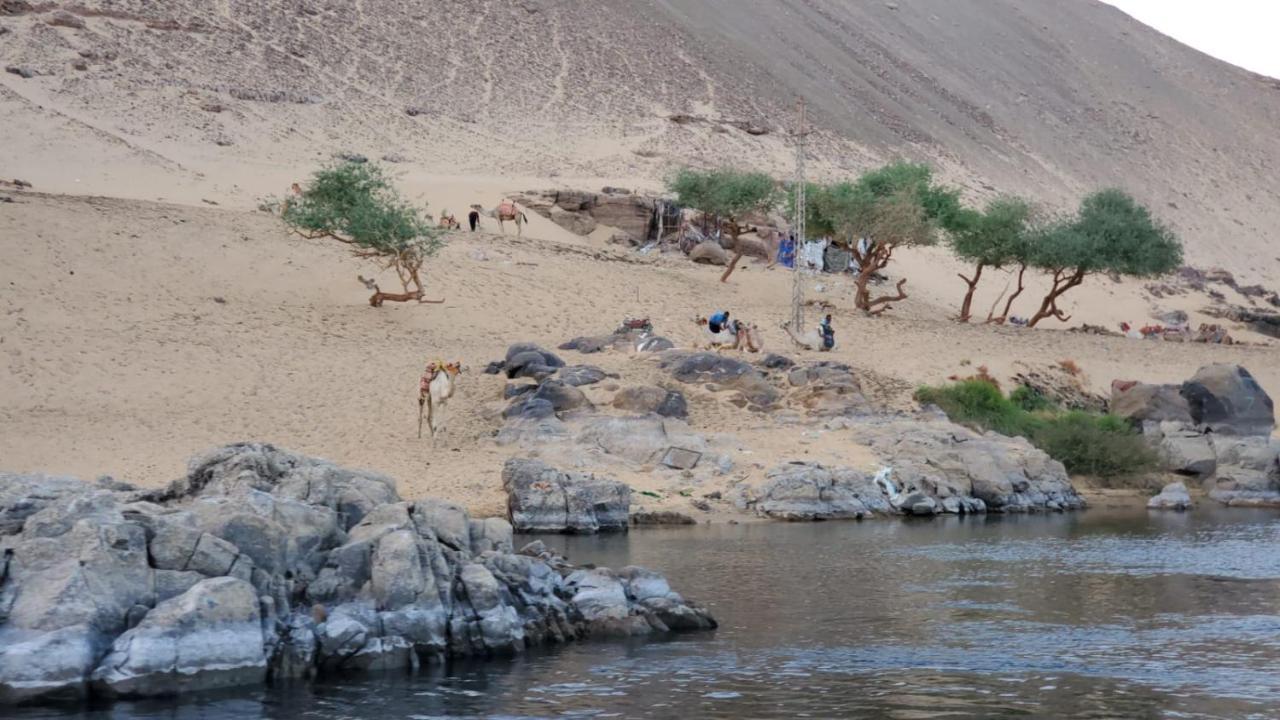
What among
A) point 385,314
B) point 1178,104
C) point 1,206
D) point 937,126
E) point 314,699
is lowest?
point 314,699

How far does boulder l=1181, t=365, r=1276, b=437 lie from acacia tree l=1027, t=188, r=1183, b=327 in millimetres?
10455

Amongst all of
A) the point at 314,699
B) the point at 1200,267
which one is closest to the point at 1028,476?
the point at 314,699

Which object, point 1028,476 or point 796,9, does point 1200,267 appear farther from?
point 1028,476

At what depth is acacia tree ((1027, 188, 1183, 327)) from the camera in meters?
43.8

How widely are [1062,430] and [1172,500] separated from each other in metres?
3.22

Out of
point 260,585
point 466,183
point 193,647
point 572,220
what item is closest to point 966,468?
point 260,585

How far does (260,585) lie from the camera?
12711 millimetres

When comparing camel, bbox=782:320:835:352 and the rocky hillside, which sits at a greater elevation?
the rocky hillside

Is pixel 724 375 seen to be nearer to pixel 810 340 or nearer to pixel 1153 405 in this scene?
pixel 810 340

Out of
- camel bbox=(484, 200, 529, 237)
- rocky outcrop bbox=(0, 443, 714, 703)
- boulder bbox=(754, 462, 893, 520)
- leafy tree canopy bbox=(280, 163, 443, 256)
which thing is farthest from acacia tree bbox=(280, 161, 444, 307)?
rocky outcrop bbox=(0, 443, 714, 703)

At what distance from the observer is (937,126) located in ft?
286

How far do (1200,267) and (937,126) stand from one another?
60.5 ft

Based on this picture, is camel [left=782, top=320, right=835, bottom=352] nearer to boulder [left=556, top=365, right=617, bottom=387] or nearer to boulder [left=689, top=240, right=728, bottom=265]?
boulder [left=556, top=365, right=617, bottom=387]

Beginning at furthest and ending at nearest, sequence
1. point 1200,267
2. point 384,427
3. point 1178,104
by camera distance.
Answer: point 1178,104
point 1200,267
point 384,427
